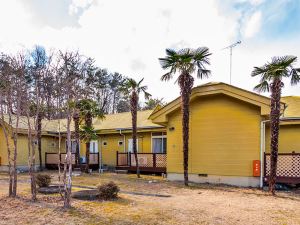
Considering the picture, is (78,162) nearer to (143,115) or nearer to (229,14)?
(143,115)

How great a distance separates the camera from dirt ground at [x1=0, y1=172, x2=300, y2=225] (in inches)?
276

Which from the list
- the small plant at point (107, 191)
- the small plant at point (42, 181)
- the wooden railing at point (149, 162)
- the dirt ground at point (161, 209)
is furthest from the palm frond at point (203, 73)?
the small plant at point (42, 181)

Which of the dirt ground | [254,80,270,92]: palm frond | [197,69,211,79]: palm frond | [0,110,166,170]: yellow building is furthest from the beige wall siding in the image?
[0,110,166,170]: yellow building

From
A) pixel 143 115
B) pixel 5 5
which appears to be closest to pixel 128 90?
pixel 143 115

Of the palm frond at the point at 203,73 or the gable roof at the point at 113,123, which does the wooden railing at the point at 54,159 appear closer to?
the gable roof at the point at 113,123

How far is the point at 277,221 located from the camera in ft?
23.4

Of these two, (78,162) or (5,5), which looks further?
(78,162)

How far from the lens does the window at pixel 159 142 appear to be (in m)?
19.5

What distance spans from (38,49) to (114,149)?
447 inches

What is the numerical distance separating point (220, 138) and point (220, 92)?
7.42ft

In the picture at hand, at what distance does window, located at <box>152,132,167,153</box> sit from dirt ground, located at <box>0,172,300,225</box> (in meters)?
8.33

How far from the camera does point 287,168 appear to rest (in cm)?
1271

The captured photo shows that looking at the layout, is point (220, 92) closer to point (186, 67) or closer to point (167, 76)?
point (186, 67)

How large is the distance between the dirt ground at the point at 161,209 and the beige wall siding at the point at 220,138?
2.65m
